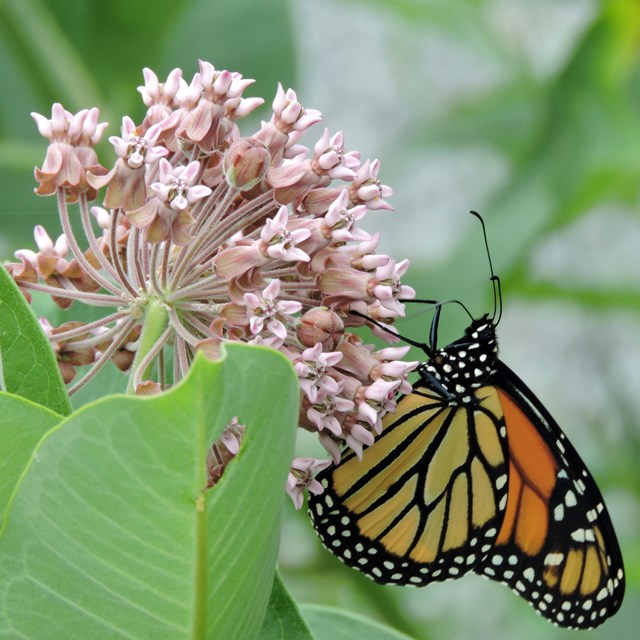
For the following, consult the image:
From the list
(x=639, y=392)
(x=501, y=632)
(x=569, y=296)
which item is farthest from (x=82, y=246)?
(x=639, y=392)

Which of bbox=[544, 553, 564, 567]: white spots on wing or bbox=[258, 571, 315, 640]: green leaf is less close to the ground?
bbox=[544, 553, 564, 567]: white spots on wing

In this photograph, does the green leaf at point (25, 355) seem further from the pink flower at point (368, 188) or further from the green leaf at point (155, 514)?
the pink flower at point (368, 188)

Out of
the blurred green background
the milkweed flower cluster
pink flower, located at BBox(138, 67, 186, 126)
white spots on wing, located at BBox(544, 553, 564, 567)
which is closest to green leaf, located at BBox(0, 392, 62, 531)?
the milkweed flower cluster

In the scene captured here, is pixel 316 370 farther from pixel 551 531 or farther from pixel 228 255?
pixel 551 531

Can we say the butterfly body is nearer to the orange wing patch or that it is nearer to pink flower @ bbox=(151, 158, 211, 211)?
the orange wing patch

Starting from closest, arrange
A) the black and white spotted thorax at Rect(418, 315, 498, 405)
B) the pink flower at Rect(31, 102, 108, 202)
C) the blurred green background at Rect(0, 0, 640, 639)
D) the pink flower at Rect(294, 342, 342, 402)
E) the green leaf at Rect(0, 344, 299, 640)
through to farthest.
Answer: the green leaf at Rect(0, 344, 299, 640) → the pink flower at Rect(294, 342, 342, 402) → the pink flower at Rect(31, 102, 108, 202) → the black and white spotted thorax at Rect(418, 315, 498, 405) → the blurred green background at Rect(0, 0, 640, 639)

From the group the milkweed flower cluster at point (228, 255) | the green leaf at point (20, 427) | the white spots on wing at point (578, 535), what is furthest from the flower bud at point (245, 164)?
the white spots on wing at point (578, 535)

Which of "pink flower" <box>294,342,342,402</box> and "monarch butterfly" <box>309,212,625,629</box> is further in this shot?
"monarch butterfly" <box>309,212,625,629</box>

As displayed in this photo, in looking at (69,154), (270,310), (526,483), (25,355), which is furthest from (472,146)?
(25,355)
